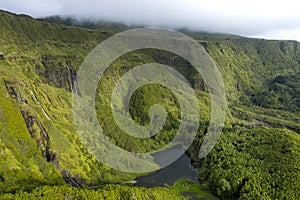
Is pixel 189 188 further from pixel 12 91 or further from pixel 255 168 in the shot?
pixel 12 91

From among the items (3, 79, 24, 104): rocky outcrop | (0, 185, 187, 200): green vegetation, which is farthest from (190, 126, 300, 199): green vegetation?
(3, 79, 24, 104): rocky outcrop

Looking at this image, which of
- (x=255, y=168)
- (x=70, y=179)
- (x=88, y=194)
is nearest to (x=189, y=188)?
(x=255, y=168)

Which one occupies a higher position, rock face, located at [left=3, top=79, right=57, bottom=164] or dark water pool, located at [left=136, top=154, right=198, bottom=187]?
rock face, located at [left=3, top=79, right=57, bottom=164]

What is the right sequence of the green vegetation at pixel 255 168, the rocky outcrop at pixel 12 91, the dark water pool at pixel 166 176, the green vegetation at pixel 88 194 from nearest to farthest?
the green vegetation at pixel 88 194, the green vegetation at pixel 255 168, the rocky outcrop at pixel 12 91, the dark water pool at pixel 166 176

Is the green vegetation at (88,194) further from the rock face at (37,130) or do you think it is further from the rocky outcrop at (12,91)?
the rocky outcrop at (12,91)

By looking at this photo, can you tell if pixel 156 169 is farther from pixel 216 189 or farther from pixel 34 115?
pixel 34 115

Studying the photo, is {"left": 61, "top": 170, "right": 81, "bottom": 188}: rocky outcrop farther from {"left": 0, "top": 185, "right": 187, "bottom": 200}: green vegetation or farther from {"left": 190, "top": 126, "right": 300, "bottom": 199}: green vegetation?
{"left": 190, "top": 126, "right": 300, "bottom": 199}: green vegetation

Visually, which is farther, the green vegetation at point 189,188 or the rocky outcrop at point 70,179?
the green vegetation at point 189,188

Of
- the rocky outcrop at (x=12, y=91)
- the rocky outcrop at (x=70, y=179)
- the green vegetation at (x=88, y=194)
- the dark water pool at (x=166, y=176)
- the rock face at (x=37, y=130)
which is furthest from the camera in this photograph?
the dark water pool at (x=166, y=176)

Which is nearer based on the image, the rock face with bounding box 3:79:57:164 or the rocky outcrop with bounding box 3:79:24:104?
the rock face with bounding box 3:79:57:164

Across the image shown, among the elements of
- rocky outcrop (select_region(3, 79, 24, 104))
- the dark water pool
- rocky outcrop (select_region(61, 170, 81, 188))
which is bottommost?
the dark water pool

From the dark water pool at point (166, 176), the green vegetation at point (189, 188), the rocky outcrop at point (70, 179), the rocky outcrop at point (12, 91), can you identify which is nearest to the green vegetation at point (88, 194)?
the green vegetation at point (189, 188)
